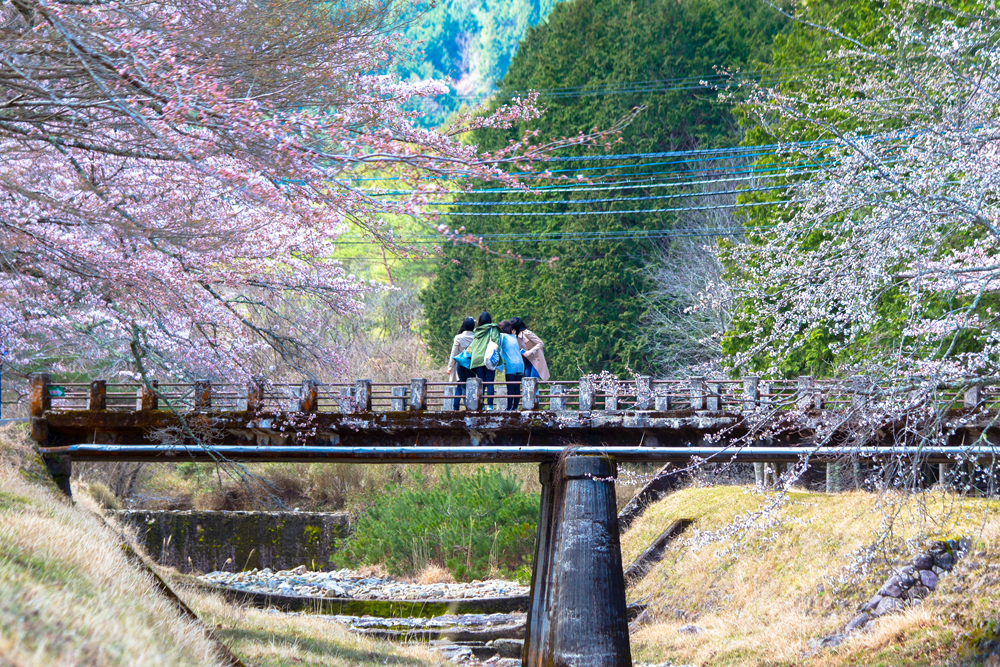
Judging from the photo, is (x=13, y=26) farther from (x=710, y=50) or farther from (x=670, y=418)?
(x=710, y=50)

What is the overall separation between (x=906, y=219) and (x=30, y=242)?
24.9ft

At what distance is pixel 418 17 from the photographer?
716 centimetres

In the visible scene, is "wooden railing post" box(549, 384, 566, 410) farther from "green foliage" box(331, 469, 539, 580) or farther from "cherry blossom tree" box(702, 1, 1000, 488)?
"green foliage" box(331, 469, 539, 580)

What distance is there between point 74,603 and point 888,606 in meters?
10.3

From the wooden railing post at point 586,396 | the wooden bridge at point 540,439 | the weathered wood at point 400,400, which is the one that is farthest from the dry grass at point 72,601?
the wooden railing post at point 586,396

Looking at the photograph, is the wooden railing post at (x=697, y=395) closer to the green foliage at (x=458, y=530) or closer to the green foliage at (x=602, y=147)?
the green foliage at (x=458, y=530)

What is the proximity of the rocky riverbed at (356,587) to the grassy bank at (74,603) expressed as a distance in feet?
21.0

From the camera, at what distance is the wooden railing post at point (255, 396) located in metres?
11.0

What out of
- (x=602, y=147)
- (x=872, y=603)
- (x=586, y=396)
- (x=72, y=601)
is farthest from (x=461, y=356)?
(x=602, y=147)

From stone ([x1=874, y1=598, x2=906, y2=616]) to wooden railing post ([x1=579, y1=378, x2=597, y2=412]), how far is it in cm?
471

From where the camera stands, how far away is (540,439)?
1222cm

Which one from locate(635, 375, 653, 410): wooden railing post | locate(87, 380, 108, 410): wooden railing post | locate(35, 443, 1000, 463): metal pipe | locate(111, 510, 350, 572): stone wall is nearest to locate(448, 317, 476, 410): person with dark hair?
locate(35, 443, 1000, 463): metal pipe

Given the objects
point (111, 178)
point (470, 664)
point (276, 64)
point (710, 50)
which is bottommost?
point (470, 664)

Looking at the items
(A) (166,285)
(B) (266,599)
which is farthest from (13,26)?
(B) (266,599)
